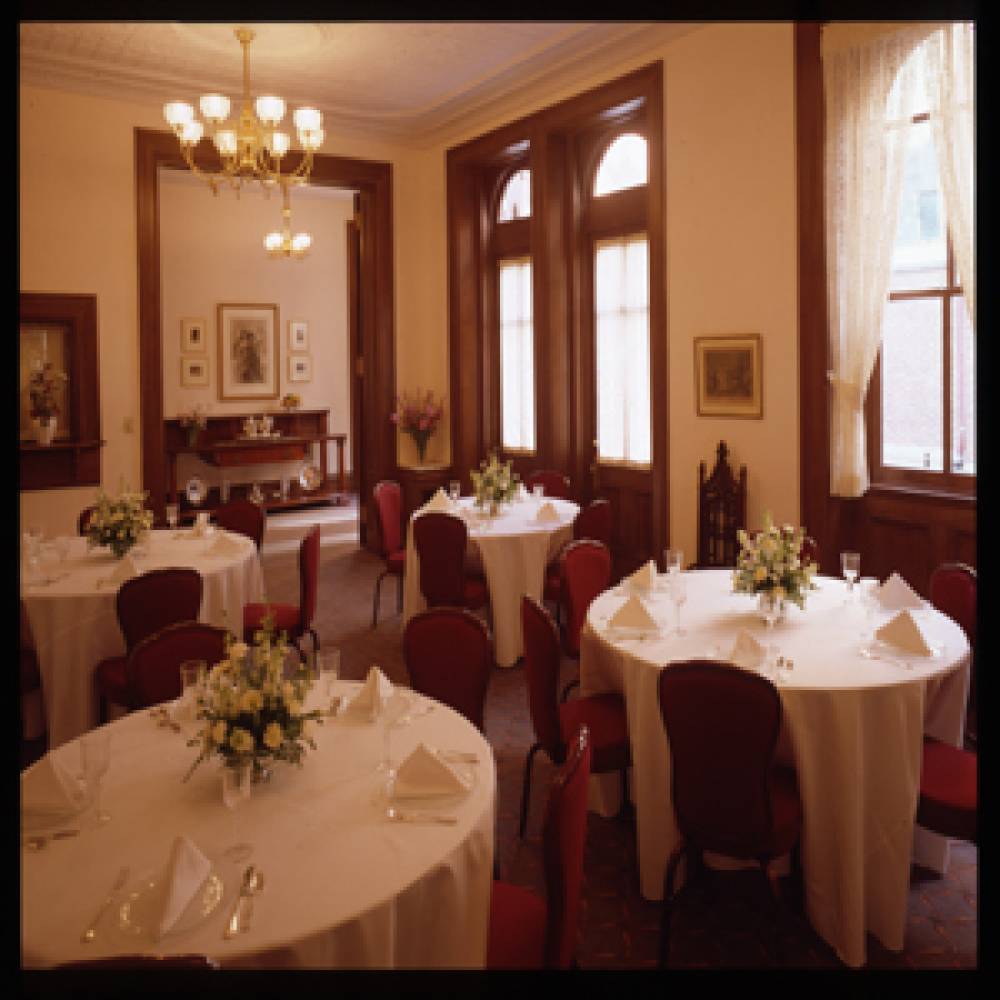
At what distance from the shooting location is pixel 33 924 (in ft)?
6.18

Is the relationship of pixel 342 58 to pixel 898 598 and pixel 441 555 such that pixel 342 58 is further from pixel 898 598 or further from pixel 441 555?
pixel 898 598

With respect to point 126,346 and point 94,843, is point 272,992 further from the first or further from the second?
point 126,346

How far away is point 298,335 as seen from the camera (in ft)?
42.2

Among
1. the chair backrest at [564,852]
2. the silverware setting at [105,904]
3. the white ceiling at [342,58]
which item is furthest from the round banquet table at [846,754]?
the white ceiling at [342,58]

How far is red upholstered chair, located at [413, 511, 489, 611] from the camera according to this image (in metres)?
5.72

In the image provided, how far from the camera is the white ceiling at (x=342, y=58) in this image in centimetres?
671

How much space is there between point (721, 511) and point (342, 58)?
472 centimetres

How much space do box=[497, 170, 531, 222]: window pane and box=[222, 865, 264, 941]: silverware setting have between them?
7.57 m

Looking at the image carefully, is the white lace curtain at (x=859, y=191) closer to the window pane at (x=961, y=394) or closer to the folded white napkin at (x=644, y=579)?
the window pane at (x=961, y=394)

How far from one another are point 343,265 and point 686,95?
25.3ft

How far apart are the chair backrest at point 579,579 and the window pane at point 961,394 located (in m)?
2.13

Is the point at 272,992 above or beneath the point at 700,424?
beneath

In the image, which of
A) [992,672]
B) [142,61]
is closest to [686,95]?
[142,61]

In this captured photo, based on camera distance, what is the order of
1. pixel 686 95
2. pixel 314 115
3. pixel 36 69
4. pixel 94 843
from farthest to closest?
pixel 36 69 < pixel 686 95 < pixel 314 115 < pixel 94 843
